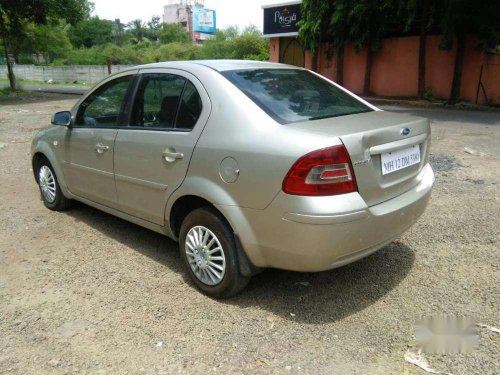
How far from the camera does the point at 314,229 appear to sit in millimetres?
2621

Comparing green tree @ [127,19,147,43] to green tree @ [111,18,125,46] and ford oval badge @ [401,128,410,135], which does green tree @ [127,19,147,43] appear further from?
ford oval badge @ [401,128,410,135]

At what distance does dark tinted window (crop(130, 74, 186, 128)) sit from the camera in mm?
3467

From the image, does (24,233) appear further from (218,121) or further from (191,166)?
(218,121)

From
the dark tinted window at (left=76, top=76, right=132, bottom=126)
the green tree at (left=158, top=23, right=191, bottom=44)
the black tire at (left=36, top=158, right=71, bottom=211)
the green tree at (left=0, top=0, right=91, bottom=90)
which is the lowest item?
the black tire at (left=36, top=158, right=71, bottom=211)

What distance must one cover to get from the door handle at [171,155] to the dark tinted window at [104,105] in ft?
2.88

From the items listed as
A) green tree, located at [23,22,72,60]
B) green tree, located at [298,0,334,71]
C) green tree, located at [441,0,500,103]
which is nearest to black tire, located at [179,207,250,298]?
green tree, located at [441,0,500,103]

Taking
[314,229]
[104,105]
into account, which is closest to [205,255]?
[314,229]

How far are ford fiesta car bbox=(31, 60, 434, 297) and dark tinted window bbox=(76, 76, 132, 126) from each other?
3cm

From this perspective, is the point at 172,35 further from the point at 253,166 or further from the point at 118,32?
the point at 253,166

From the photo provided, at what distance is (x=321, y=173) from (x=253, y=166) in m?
0.43

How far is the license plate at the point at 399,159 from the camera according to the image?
292 centimetres

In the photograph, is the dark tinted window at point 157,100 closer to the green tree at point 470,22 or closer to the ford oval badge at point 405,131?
the ford oval badge at point 405,131

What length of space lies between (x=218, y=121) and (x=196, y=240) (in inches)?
34.3

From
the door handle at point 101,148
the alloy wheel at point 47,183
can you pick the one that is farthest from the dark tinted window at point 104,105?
the alloy wheel at point 47,183
